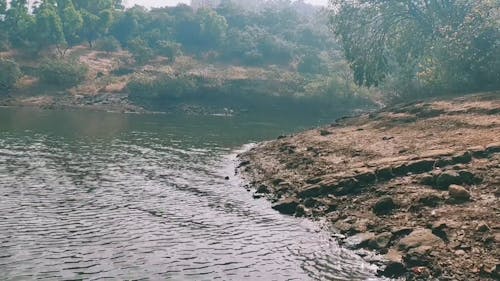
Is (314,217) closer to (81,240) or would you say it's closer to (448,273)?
(448,273)

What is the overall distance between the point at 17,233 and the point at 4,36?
506 ft

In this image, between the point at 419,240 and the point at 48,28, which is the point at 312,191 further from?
the point at 48,28

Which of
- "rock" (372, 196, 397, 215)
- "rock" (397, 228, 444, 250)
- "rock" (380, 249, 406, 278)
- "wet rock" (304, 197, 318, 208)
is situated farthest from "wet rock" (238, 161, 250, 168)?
"rock" (380, 249, 406, 278)

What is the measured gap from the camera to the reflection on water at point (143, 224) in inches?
890

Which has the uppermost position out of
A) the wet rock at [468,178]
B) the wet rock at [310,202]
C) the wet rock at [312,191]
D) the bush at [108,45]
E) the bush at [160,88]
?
the bush at [108,45]

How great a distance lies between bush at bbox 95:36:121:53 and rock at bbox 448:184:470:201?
169579mm

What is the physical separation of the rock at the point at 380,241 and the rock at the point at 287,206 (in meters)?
8.27

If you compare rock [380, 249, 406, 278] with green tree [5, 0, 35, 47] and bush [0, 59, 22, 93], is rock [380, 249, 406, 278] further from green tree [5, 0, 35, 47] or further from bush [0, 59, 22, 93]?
green tree [5, 0, 35, 47]

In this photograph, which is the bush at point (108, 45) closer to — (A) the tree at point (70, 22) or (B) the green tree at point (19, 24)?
(A) the tree at point (70, 22)

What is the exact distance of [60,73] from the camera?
134625 mm

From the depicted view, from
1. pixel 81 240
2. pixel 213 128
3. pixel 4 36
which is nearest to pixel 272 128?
pixel 213 128

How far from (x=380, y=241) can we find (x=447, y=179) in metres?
7.64

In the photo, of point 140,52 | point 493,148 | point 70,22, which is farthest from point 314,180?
point 70,22

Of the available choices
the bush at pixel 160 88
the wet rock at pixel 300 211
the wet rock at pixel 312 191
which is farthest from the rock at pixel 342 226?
the bush at pixel 160 88
